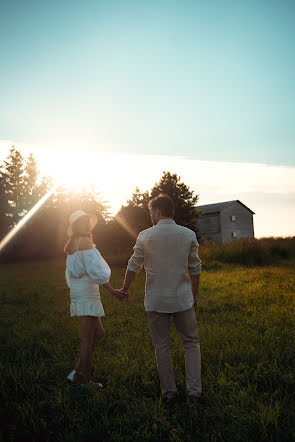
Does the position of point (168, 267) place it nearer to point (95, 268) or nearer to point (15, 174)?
point (95, 268)

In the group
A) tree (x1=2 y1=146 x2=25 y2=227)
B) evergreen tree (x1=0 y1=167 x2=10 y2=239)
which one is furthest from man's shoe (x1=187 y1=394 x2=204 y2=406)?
tree (x1=2 y1=146 x2=25 y2=227)

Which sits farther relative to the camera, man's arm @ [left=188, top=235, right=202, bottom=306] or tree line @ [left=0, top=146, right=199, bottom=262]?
tree line @ [left=0, top=146, right=199, bottom=262]

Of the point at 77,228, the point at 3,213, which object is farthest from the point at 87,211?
the point at 77,228

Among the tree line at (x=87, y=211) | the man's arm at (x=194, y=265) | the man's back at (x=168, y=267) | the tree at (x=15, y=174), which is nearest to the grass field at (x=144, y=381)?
the man's back at (x=168, y=267)

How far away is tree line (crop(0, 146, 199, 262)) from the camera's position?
35.1m

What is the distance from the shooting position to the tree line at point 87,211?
1383 inches

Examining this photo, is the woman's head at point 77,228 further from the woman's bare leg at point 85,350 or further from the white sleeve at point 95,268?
the woman's bare leg at point 85,350

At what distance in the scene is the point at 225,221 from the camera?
61.8 m

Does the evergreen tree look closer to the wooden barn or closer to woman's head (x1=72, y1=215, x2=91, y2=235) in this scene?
the wooden barn

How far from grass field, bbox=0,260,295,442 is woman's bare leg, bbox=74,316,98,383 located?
18cm

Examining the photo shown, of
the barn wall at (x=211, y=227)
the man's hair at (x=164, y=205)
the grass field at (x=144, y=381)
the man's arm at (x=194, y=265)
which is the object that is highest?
the barn wall at (x=211, y=227)

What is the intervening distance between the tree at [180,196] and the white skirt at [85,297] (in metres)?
37.4

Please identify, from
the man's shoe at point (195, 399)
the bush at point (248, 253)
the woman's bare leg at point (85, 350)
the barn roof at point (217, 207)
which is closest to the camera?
the man's shoe at point (195, 399)

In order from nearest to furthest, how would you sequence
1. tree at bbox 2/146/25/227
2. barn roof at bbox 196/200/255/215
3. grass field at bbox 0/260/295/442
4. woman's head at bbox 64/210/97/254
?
grass field at bbox 0/260/295/442, woman's head at bbox 64/210/97/254, tree at bbox 2/146/25/227, barn roof at bbox 196/200/255/215
